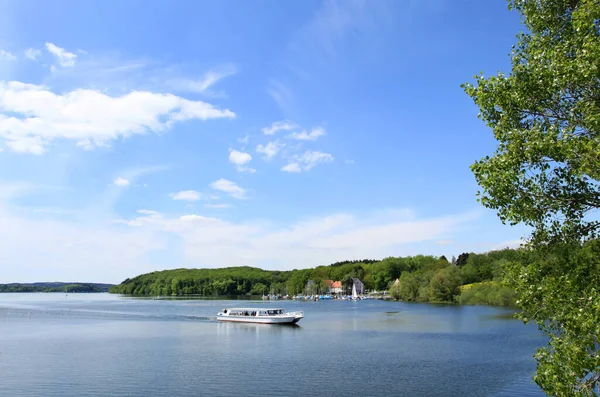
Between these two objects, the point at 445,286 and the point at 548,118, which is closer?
the point at 548,118

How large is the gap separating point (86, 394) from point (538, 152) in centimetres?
2906

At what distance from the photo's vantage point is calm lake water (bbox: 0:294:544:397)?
3133 cm

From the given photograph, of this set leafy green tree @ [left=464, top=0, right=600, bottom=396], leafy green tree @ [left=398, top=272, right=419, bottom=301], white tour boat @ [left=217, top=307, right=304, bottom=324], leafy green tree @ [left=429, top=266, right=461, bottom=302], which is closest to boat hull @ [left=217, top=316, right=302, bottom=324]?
white tour boat @ [left=217, top=307, right=304, bottom=324]

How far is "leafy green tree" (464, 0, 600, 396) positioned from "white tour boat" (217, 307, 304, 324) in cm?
6641

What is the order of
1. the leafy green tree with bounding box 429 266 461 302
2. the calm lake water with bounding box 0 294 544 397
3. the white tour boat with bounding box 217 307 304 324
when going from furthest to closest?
the leafy green tree with bounding box 429 266 461 302 < the white tour boat with bounding box 217 307 304 324 < the calm lake water with bounding box 0 294 544 397

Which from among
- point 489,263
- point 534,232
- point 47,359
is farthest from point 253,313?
point 489,263

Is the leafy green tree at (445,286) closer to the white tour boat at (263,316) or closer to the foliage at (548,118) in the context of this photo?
the white tour boat at (263,316)

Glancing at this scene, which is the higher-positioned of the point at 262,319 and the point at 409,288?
the point at 409,288

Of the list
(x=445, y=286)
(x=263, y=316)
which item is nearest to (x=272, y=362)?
(x=263, y=316)

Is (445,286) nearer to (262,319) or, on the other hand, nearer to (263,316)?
(263,316)

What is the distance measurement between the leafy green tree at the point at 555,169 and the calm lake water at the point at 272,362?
58.7 feet

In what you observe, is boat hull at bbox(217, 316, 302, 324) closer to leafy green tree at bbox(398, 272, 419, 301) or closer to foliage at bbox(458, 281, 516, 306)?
foliage at bbox(458, 281, 516, 306)

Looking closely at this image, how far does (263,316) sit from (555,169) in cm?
7220

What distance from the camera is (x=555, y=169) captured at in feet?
48.0
